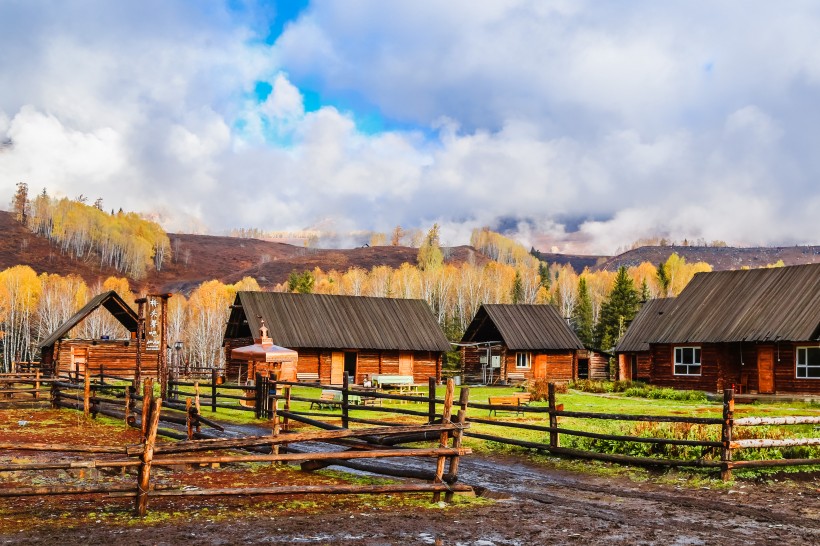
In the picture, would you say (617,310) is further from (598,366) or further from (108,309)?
(108,309)

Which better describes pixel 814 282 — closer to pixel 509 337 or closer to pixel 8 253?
pixel 509 337

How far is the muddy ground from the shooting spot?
899 cm

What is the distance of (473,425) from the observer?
2270 cm

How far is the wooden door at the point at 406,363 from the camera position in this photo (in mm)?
47969

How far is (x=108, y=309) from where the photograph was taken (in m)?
41.2

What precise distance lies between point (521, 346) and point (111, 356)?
26672 mm

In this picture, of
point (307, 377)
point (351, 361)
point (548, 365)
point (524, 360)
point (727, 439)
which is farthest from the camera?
point (548, 365)

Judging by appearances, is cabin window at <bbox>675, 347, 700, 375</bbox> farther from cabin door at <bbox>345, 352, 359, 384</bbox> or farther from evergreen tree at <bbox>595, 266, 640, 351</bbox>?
evergreen tree at <bbox>595, 266, 640, 351</bbox>

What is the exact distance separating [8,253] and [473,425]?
668ft

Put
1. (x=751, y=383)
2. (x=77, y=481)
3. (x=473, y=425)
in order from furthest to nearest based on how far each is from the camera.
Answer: (x=751, y=383), (x=473, y=425), (x=77, y=481)

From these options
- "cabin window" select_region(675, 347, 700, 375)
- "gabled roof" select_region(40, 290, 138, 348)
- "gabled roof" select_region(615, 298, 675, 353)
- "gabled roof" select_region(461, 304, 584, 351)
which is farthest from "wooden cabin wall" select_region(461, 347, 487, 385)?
"gabled roof" select_region(40, 290, 138, 348)

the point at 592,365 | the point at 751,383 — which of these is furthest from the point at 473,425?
the point at 592,365

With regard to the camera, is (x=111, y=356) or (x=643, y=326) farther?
(x=643, y=326)

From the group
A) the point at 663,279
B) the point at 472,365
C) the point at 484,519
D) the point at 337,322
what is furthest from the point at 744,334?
the point at 663,279
